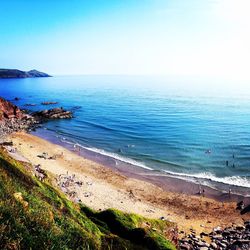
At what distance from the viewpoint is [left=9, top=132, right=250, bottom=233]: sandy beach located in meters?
29.7

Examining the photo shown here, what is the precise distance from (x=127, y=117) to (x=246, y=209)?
54484 millimetres

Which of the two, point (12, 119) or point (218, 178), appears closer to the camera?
point (218, 178)

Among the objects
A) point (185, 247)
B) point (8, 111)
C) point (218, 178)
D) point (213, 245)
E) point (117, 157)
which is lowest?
point (117, 157)

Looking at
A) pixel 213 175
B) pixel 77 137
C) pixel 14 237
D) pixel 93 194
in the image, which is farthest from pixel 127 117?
pixel 14 237

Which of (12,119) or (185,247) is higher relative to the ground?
(12,119)

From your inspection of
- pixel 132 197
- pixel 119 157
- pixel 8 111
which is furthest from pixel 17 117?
pixel 132 197

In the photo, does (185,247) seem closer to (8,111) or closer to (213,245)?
(213,245)

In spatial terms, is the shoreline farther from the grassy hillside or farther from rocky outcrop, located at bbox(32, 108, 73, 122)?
rocky outcrop, located at bbox(32, 108, 73, 122)

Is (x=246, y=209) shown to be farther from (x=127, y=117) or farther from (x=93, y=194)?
(x=127, y=117)

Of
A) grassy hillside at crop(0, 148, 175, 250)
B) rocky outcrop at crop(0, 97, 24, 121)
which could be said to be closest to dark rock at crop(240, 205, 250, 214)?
grassy hillside at crop(0, 148, 175, 250)

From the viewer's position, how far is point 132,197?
34.1m

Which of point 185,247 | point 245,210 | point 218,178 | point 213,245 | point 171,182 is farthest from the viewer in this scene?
point 218,178

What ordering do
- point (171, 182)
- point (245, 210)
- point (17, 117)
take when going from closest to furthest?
1. point (245, 210)
2. point (171, 182)
3. point (17, 117)

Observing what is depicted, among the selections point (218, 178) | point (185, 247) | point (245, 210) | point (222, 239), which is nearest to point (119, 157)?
point (218, 178)
